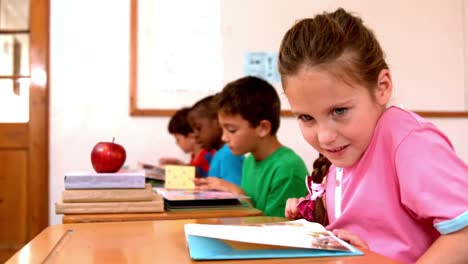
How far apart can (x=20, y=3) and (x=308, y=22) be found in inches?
96.9

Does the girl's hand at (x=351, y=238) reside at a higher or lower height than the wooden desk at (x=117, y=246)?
higher

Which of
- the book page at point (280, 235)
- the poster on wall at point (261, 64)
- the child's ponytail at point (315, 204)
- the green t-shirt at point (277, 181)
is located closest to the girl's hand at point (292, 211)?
the child's ponytail at point (315, 204)

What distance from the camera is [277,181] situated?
1627 millimetres

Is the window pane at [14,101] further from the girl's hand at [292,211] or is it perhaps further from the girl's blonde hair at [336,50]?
the girl's blonde hair at [336,50]

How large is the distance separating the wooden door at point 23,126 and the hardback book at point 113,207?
1689 mm

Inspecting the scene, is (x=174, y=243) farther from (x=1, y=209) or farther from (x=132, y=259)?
(x=1, y=209)

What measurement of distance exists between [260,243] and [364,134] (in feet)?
1.04

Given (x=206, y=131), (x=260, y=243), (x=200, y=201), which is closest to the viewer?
(x=260, y=243)

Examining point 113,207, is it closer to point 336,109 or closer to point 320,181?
point 320,181

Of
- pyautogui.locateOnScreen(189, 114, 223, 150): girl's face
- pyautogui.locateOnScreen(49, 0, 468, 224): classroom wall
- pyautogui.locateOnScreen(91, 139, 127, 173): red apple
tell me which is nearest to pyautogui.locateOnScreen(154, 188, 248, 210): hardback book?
pyautogui.locateOnScreen(91, 139, 127, 173): red apple

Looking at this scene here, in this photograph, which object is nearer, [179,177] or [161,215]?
[161,215]

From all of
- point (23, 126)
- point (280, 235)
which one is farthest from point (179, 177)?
point (23, 126)

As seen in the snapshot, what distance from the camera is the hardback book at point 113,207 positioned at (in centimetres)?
115

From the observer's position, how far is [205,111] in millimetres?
2455
